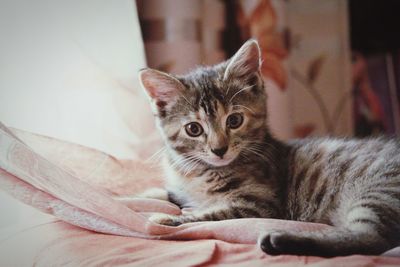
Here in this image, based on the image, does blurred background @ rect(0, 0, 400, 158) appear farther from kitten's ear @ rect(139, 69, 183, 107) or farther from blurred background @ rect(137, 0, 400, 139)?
kitten's ear @ rect(139, 69, 183, 107)

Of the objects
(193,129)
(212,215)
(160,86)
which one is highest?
(160,86)

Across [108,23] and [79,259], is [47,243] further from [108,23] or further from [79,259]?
[108,23]

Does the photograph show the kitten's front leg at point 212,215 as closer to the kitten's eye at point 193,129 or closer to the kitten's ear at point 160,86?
the kitten's eye at point 193,129

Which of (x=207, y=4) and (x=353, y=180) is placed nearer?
(x=353, y=180)

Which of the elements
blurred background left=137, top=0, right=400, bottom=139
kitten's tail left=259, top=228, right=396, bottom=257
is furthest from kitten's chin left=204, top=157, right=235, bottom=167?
blurred background left=137, top=0, right=400, bottom=139

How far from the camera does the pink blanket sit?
2.27 ft

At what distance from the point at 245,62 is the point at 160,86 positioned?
0.75 ft

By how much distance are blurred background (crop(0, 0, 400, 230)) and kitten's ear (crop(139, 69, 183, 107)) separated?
20 cm

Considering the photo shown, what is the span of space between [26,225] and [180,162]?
474mm

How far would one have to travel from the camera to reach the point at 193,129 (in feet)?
3.74

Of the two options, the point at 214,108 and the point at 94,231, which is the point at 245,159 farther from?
the point at 94,231

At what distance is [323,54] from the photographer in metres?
2.27

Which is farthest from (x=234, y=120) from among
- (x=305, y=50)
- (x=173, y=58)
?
(x=305, y=50)

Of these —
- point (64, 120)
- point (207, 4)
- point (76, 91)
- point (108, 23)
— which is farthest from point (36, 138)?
point (207, 4)
